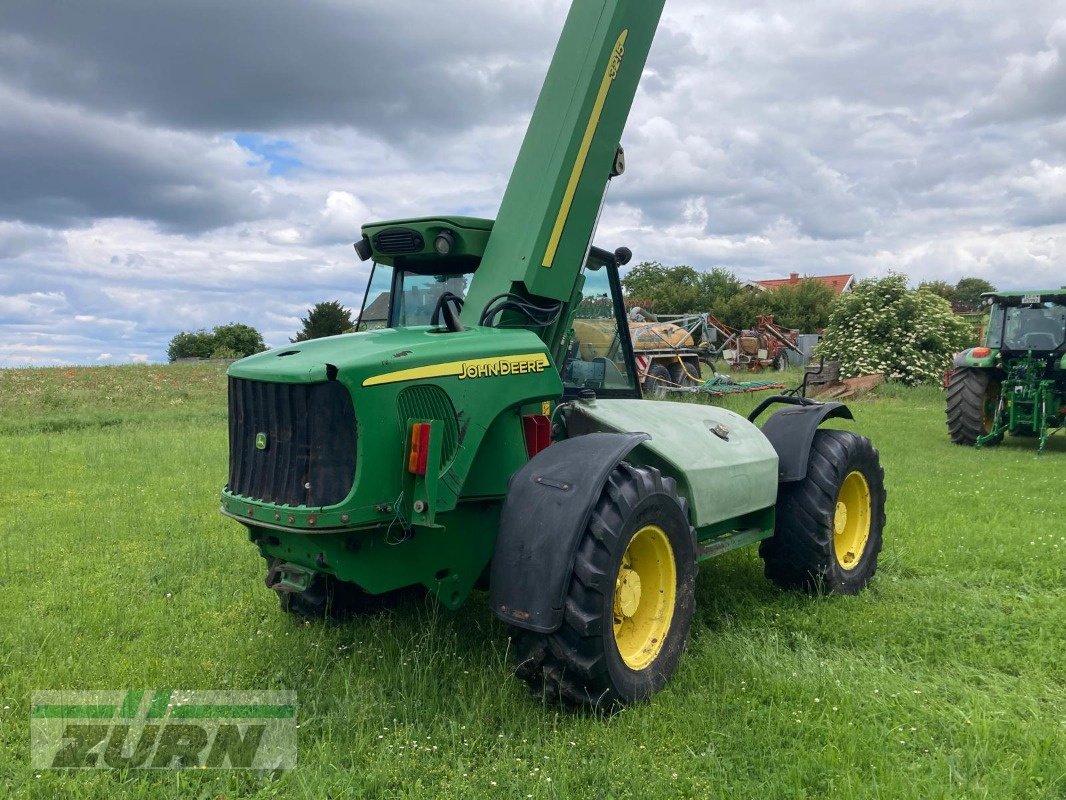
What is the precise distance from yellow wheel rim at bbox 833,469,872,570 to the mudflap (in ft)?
8.87

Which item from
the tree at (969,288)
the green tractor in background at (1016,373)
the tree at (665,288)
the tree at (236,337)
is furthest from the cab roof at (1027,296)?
the tree at (969,288)

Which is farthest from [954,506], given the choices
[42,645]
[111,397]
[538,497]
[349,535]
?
[111,397]

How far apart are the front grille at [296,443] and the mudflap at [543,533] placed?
0.71 m

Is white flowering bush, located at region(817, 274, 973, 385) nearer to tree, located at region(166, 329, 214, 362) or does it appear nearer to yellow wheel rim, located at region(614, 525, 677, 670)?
yellow wheel rim, located at region(614, 525, 677, 670)

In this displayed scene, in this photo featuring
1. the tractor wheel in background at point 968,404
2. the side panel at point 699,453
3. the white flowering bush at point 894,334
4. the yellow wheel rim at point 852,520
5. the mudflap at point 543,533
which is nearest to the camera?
the mudflap at point 543,533

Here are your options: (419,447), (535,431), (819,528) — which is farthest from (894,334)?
(419,447)

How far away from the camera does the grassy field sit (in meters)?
3.28

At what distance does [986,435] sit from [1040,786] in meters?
11.5

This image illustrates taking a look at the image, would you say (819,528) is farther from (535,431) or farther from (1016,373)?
(1016,373)

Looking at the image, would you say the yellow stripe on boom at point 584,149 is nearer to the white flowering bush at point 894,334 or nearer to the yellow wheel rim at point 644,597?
the yellow wheel rim at point 644,597

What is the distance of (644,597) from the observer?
13.6ft

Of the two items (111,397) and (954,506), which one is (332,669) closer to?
(954,506)

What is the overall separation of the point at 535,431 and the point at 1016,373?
39.1ft

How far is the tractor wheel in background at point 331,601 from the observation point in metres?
4.87
